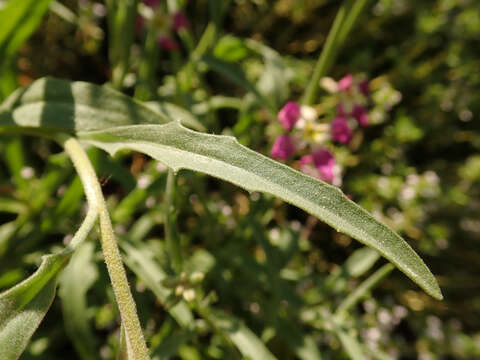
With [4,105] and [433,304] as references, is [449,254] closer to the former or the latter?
[433,304]

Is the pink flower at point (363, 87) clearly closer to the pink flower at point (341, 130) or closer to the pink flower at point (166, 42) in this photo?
the pink flower at point (341, 130)

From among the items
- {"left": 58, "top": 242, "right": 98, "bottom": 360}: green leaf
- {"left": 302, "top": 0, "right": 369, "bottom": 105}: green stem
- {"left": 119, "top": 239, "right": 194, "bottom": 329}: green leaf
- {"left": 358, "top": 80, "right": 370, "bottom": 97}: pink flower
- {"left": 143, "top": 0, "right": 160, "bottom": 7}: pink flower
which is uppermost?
{"left": 302, "top": 0, "right": 369, "bottom": 105}: green stem

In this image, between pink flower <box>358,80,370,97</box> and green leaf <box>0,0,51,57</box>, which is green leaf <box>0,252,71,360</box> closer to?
green leaf <box>0,0,51,57</box>

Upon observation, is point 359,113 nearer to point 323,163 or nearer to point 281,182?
point 323,163

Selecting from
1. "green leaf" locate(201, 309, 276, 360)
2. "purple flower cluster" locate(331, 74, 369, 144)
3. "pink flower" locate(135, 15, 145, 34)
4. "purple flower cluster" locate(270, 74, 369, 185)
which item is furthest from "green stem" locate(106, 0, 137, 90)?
"green leaf" locate(201, 309, 276, 360)

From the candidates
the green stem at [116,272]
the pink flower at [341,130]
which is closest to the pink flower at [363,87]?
the pink flower at [341,130]
